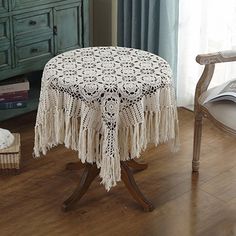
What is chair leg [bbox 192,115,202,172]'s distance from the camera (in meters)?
2.63

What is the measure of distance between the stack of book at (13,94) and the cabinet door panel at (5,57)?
150mm

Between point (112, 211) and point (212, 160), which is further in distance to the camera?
point (212, 160)

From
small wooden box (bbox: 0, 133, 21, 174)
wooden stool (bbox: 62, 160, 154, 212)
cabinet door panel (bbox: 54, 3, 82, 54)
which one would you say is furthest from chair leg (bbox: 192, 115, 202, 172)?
cabinet door panel (bbox: 54, 3, 82, 54)

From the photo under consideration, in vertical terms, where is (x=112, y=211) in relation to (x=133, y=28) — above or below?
below

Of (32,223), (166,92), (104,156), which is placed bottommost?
(32,223)

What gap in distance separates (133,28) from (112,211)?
1.32 metres

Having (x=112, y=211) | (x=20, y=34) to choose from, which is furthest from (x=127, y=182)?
(x=20, y=34)

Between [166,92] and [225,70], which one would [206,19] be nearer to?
[225,70]

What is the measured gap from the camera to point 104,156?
224cm

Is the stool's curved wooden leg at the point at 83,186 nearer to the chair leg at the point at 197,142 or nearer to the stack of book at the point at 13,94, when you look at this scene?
the chair leg at the point at 197,142

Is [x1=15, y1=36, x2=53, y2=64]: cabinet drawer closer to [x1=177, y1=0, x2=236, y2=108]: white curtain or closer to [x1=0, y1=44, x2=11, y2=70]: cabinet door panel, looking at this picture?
[x1=0, y1=44, x2=11, y2=70]: cabinet door panel

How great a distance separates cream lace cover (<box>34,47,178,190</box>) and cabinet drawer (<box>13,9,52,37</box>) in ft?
2.12

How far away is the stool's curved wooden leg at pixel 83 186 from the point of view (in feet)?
8.14

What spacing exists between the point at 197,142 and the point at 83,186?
589mm
